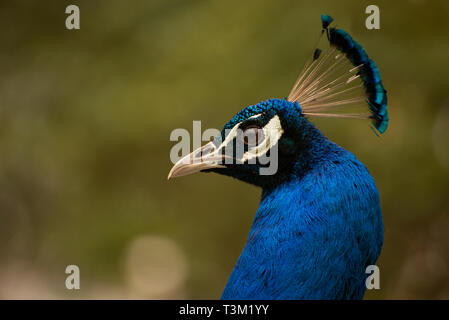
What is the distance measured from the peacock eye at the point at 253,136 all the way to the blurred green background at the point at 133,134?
5.57 feet

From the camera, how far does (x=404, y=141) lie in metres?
2.92

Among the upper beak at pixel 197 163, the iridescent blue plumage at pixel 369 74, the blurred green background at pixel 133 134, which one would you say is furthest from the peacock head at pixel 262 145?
the blurred green background at pixel 133 134

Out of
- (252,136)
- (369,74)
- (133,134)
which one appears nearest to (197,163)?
(252,136)

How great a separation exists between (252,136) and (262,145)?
4cm

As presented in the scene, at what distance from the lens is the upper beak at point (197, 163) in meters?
1.39

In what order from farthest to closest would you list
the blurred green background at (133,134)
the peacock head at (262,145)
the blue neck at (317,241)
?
1. the blurred green background at (133,134)
2. the peacock head at (262,145)
3. the blue neck at (317,241)

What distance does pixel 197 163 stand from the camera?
4.60ft

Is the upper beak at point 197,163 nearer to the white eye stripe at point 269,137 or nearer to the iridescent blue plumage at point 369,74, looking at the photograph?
the white eye stripe at point 269,137

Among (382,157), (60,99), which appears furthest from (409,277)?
(60,99)

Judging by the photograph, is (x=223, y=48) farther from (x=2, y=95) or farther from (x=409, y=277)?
(x=409, y=277)

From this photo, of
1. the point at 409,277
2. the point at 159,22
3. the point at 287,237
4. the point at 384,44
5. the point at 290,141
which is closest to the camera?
the point at 287,237

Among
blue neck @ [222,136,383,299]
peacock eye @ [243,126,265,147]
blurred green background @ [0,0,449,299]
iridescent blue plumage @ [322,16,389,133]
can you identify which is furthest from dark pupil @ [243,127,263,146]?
blurred green background @ [0,0,449,299]

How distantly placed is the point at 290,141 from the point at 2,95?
2.76m

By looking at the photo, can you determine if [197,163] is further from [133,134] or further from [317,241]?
[133,134]
